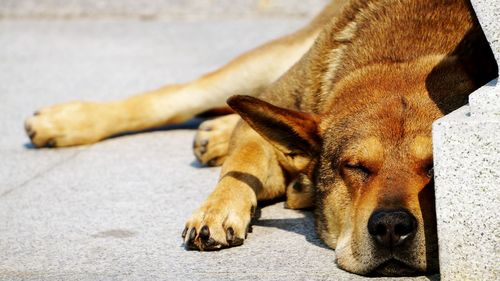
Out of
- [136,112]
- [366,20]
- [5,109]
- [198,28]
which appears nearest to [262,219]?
[366,20]

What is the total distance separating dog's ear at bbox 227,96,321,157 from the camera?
13.0ft

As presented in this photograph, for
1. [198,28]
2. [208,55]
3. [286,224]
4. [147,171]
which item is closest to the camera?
[286,224]

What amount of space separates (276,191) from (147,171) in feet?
3.27

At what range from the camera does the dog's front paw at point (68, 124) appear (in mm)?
5863

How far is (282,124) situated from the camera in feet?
13.3

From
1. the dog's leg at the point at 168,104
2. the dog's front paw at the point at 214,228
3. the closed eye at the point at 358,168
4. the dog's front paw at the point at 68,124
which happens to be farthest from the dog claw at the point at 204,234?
the dog's front paw at the point at 68,124

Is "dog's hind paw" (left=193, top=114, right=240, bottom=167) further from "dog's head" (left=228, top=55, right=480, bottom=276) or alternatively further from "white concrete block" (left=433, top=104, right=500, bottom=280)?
"white concrete block" (left=433, top=104, right=500, bottom=280)

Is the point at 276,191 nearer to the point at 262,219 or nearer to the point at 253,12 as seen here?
the point at 262,219

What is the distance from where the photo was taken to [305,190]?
4508 millimetres

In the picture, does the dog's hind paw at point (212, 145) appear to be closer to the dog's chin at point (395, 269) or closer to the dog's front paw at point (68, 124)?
the dog's front paw at point (68, 124)

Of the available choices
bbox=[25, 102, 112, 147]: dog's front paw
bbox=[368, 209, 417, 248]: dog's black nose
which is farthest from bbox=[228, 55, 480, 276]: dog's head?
bbox=[25, 102, 112, 147]: dog's front paw

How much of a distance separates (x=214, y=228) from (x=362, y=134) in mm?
742

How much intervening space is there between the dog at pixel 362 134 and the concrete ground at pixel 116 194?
0.44 ft

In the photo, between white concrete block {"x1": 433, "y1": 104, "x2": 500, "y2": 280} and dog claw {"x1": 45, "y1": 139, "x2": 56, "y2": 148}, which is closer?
white concrete block {"x1": 433, "y1": 104, "x2": 500, "y2": 280}
